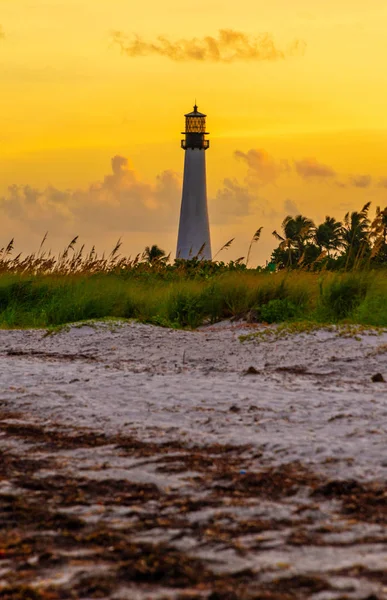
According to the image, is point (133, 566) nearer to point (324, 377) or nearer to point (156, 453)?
point (156, 453)

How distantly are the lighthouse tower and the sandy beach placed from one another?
4029 cm

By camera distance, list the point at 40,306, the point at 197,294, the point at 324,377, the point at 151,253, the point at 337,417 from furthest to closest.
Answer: the point at 151,253, the point at 40,306, the point at 197,294, the point at 324,377, the point at 337,417

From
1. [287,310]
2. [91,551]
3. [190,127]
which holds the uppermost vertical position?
[190,127]

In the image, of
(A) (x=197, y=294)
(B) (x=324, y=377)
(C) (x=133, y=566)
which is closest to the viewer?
(C) (x=133, y=566)

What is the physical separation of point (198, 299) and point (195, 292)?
0.82 ft

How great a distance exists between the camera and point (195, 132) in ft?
170

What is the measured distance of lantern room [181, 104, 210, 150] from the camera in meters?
51.4

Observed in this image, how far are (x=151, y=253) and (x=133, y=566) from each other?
44.9 meters

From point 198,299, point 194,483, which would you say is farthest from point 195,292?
point 194,483

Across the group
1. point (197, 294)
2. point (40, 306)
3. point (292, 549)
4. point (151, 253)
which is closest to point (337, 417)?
point (292, 549)

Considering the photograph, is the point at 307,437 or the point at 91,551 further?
the point at 307,437

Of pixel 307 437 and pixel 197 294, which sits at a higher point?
pixel 197 294

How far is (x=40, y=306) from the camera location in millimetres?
18031

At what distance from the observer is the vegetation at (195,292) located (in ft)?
47.2
